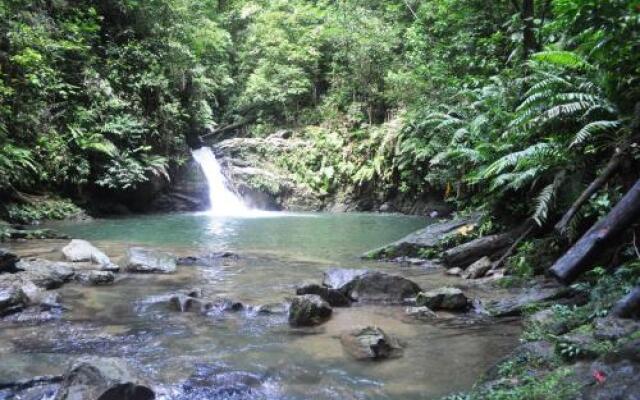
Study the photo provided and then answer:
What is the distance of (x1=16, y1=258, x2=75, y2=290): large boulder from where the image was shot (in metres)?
7.30

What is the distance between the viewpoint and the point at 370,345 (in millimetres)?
4793

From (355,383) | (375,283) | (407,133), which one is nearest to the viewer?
(355,383)

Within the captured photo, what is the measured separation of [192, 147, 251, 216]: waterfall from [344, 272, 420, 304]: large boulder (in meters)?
14.4

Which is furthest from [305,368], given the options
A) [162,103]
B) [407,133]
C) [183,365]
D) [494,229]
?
[162,103]

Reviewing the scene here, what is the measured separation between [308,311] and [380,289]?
1512 mm

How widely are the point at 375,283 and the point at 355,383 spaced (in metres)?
2.96

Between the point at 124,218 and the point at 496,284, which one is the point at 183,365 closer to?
the point at 496,284

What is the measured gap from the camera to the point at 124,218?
18.0 m

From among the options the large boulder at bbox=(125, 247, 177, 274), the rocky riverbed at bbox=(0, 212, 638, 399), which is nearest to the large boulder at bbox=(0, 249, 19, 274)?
the rocky riverbed at bbox=(0, 212, 638, 399)

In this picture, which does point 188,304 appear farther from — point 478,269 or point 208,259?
point 478,269

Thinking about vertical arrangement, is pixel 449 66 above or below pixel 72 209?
above

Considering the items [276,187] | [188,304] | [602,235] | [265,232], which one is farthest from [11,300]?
[276,187]

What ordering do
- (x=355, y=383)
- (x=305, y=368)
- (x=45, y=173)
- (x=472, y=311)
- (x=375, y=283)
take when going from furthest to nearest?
1. (x=45, y=173)
2. (x=375, y=283)
3. (x=472, y=311)
4. (x=305, y=368)
5. (x=355, y=383)

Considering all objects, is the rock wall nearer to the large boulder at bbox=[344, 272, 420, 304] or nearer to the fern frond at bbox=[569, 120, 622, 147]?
the large boulder at bbox=[344, 272, 420, 304]
